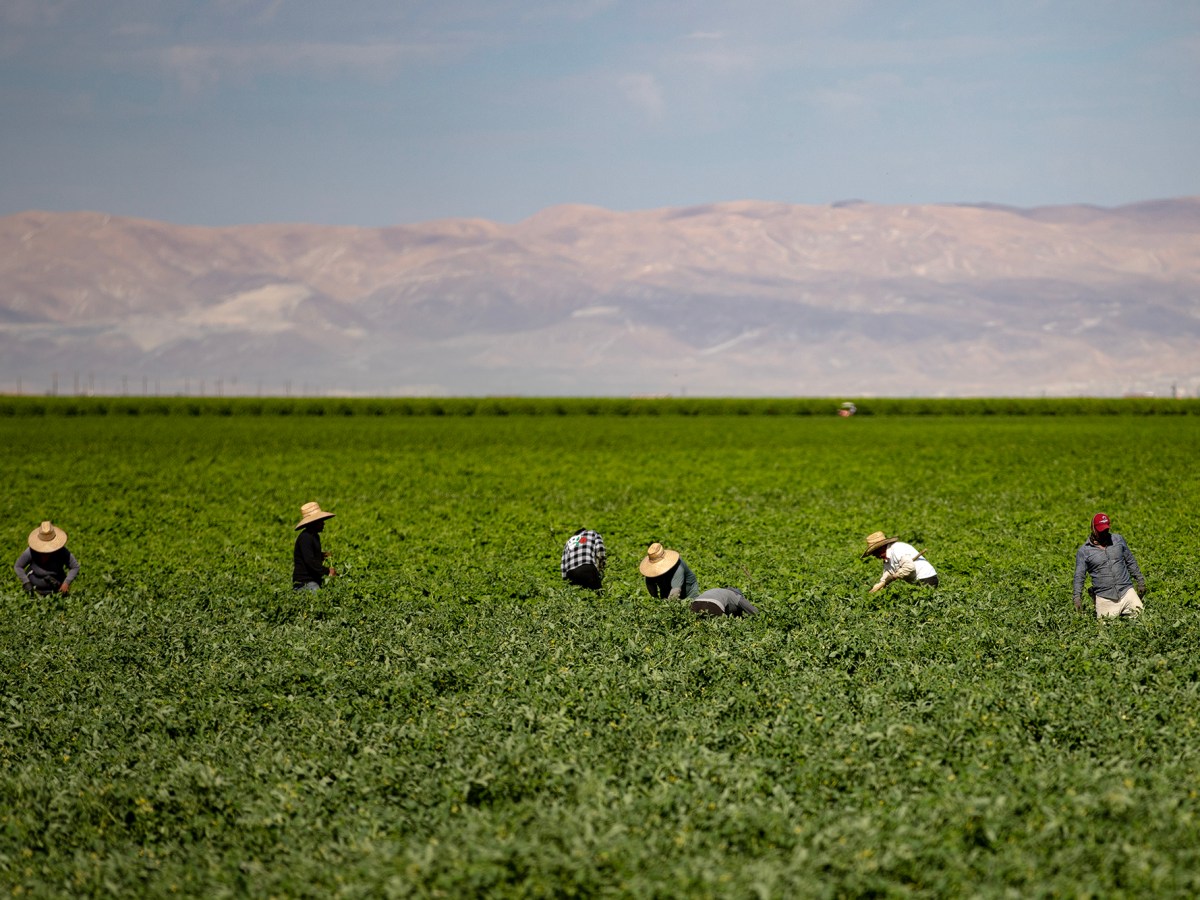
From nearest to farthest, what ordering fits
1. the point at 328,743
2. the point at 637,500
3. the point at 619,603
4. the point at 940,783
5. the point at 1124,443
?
1. the point at 940,783
2. the point at 328,743
3. the point at 619,603
4. the point at 637,500
5. the point at 1124,443

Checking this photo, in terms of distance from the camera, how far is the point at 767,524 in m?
27.9

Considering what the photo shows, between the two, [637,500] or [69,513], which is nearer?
[69,513]

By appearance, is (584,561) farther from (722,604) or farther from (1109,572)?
(1109,572)

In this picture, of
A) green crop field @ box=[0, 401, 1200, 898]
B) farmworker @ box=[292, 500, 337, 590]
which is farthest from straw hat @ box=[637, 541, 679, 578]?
farmworker @ box=[292, 500, 337, 590]

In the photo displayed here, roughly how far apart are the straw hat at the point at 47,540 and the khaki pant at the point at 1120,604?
15527mm

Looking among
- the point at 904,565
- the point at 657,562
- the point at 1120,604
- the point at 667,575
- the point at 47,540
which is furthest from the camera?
the point at 47,540

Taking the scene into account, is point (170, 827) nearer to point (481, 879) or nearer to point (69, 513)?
point (481, 879)

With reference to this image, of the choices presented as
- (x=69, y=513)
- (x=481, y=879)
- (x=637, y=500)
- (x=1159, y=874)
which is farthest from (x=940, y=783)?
(x=69, y=513)

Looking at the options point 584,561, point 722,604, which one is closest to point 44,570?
point 584,561

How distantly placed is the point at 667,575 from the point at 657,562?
0.40 meters

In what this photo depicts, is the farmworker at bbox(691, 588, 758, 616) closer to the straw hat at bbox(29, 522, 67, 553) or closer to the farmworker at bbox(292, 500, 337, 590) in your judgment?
the farmworker at bbox(292, 500, 337, 590)

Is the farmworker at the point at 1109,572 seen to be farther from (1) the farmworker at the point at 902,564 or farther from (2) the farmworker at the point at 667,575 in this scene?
(2) the farmworker at the point at 667,575

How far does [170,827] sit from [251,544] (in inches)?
669

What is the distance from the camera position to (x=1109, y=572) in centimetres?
1603
